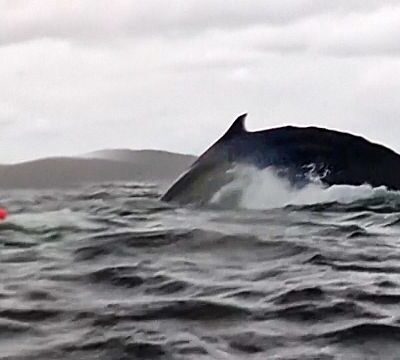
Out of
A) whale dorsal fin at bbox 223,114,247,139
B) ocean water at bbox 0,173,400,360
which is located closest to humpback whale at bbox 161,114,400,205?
whale dorsal fin at bbox 223,114,247,139

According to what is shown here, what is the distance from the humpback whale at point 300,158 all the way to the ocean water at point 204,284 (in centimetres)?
66

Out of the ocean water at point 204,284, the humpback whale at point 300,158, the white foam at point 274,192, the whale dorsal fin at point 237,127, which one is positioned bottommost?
the ocean water at point 204,284

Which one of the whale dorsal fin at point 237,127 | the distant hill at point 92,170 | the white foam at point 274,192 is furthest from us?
the distant hill at point 92,170

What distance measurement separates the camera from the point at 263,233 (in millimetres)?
11984

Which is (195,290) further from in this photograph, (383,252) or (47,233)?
(47,233)

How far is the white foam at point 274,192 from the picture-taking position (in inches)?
612

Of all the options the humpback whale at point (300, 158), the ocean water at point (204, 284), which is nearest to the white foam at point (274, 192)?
the humpback whale at point (300, 158)

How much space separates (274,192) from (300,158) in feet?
2.10

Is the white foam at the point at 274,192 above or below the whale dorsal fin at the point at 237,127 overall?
below

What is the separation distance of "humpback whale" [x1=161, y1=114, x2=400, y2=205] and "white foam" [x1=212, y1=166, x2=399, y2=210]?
3.6 inches

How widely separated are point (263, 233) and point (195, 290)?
3679mm

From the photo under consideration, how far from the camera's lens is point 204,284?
28.4 ft

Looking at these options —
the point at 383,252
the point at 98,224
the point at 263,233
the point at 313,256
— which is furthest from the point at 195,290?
the point at 98,224

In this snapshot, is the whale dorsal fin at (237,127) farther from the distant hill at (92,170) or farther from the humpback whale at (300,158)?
the distant hill at (92,170)
